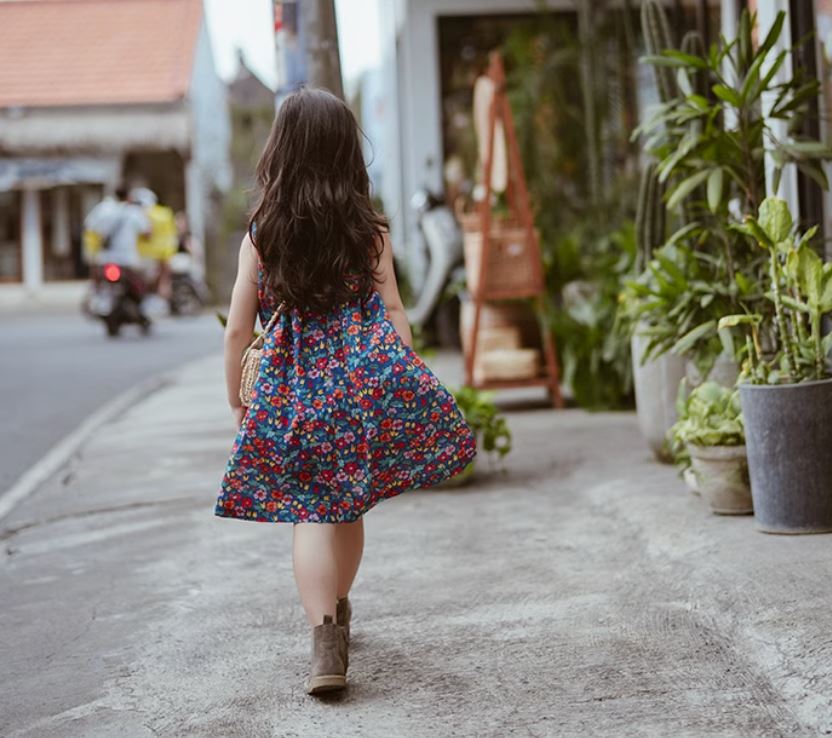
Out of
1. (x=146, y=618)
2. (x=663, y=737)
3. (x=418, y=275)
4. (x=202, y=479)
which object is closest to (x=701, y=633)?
(x=663, y=737)

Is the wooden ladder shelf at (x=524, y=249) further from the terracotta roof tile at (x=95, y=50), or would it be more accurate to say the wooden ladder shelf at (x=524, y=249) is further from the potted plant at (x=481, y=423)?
the terracotta roof tile at (x=95, y=50)

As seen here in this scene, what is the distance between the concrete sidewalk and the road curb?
0.51 meters

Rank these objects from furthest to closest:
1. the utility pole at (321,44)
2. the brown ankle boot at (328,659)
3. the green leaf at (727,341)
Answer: the utility pole at (321,44) → the green leaf at (727,341) → the brown ankle boot at (328,659)

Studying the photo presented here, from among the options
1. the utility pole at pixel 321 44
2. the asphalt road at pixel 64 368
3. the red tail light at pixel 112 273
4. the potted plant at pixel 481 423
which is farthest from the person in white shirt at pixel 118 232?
the potted plant at pixel 481 423

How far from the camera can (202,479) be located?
6.69 meters

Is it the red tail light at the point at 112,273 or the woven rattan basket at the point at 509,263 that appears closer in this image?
the woven rattan basket at the point at 509,263

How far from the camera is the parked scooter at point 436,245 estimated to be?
11125 millimetres

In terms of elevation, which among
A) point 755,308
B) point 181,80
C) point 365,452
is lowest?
point 365,452

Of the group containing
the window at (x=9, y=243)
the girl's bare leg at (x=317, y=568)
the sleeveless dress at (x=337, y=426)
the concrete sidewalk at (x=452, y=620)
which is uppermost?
the window at (x=9, y=243)

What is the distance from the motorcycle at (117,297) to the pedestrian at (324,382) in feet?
46.9

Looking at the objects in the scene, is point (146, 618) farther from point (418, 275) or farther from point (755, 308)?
point (418, 275)

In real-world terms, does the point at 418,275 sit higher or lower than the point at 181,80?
lower

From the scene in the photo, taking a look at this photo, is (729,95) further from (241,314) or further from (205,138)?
(205,138)

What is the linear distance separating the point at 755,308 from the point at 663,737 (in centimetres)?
260
